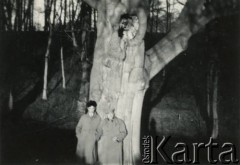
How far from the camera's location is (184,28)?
25.7ft

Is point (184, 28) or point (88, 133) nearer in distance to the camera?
point (88, 133)

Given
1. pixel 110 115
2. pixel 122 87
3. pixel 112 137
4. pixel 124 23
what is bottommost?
pixel 112 137

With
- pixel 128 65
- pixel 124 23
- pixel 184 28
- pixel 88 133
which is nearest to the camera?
pixel 124 23

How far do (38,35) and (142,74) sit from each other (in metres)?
24.8

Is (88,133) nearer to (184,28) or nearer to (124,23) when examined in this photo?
(124,23)

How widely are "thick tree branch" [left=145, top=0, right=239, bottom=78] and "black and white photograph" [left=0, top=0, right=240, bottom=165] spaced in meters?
0.02

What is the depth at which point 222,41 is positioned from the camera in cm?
1783

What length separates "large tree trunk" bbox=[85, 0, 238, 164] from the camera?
7.23 metres

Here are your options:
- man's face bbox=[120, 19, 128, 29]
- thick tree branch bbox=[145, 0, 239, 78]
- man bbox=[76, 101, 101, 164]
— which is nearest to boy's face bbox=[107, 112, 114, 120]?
man bbox=[76, 101, 101, 164]

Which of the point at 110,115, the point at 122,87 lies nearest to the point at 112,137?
the point at 110,115

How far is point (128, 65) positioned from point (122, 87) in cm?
51

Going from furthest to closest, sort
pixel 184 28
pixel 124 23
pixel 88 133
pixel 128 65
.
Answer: pixel 184 28, pixel 128 65, pixel 88 133, pixel 124 23

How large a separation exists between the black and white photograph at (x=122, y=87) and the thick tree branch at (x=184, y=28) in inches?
0.9

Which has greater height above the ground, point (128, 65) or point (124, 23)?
point (124, 23)
